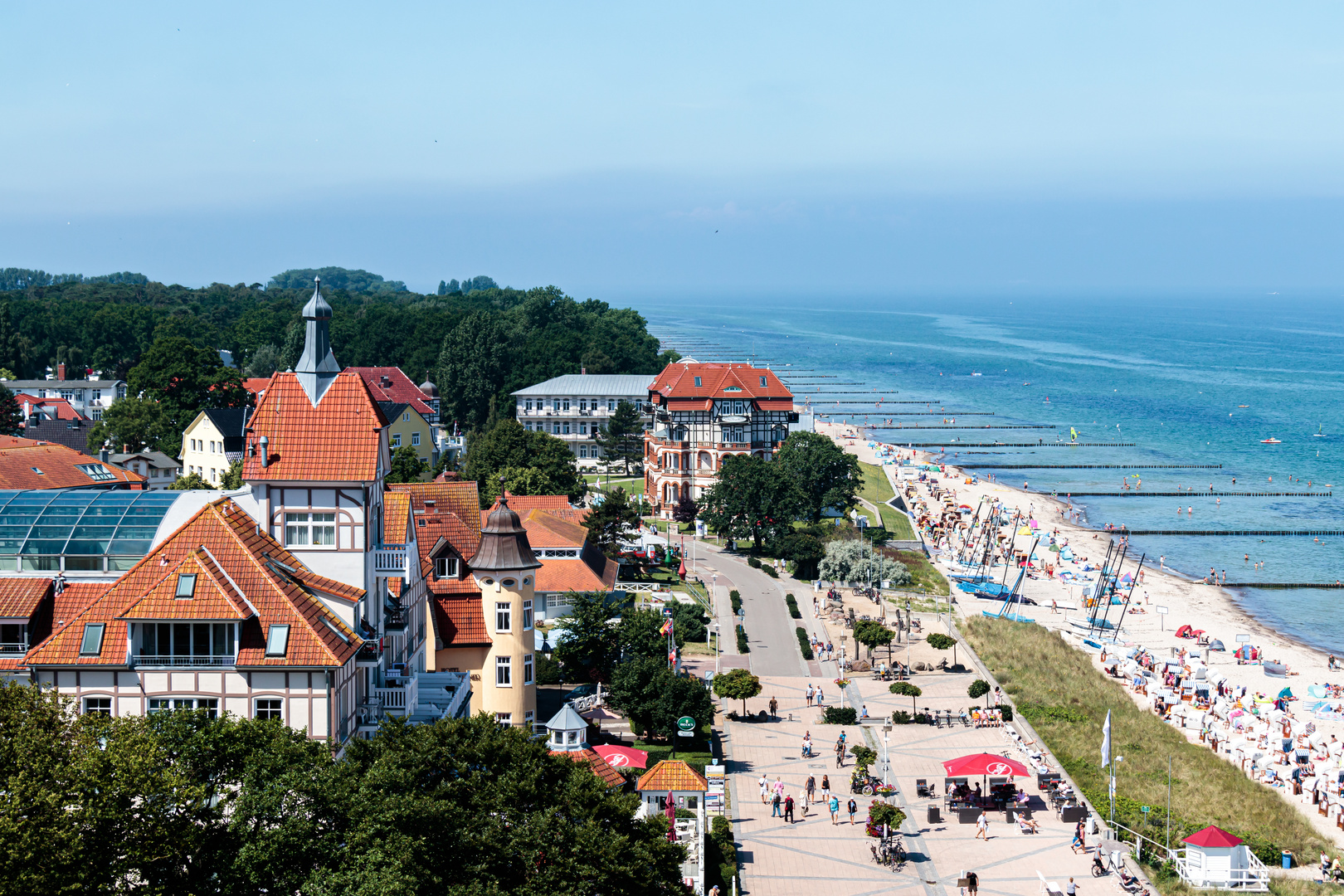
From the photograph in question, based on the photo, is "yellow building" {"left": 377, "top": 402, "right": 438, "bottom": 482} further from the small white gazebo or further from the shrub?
the small white gazebo

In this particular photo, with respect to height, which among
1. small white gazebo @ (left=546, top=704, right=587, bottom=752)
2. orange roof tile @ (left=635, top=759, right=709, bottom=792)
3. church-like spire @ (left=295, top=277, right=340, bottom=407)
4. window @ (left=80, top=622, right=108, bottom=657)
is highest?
church-like spire @ (left=295, top=277, right=340, bottom=407)

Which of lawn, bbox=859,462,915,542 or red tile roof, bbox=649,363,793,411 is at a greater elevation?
red tile roof, bbox=649,363,793,411

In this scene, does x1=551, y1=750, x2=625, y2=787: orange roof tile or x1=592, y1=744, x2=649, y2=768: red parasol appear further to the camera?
x1=592, y1=744, x2=649, y2=768: red parasol

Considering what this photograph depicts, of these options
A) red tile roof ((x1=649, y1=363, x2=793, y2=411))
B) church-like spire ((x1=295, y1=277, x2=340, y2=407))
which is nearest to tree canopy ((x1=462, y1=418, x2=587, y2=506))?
red tile roof ((x1=649, y1=363, x2=793, y2=411))

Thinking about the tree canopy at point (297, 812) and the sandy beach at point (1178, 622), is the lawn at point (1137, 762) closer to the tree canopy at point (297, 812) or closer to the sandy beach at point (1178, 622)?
the sandy beach at point (1178, 622)

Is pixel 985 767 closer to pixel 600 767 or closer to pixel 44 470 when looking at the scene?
pixel 600 767

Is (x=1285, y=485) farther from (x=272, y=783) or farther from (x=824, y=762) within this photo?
(x=272, y=783)
